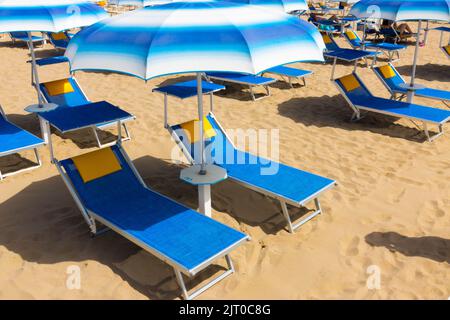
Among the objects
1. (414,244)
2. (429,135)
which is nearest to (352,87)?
(429,135)

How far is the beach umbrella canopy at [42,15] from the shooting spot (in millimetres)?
5465

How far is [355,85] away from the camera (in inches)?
342

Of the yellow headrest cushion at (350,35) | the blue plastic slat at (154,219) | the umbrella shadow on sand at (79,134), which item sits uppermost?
the yellow headrest cushion at (350,35)

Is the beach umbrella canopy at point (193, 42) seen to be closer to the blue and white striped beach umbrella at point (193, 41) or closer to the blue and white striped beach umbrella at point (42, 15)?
the blue and white striped beach umbrella at point (193, 41)

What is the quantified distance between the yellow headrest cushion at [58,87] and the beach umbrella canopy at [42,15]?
201 centimetres

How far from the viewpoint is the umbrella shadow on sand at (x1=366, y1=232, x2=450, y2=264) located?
4.37m

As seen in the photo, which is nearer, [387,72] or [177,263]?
[177,263]

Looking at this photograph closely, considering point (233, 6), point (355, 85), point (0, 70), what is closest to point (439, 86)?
point (355, 85)

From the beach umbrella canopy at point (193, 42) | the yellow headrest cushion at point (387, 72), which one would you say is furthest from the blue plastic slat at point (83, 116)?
the yellow headrest cushion at point (387, 72)

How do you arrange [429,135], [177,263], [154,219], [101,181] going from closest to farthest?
[177,263], [154,219], [101,181], [429,135]

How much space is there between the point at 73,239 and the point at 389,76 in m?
7.55

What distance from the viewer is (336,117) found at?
28.3ft

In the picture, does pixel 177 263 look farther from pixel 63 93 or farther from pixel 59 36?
pixel 59 36
